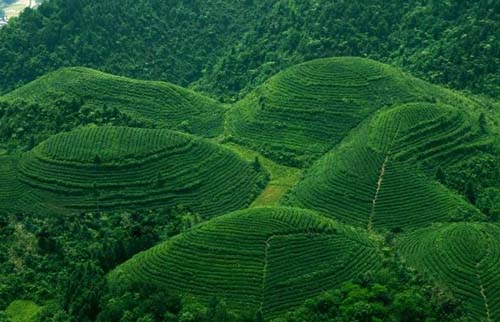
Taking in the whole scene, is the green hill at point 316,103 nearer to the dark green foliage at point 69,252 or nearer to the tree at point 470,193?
the tree at point 470,193

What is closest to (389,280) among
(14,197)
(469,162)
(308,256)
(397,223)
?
(308,256)

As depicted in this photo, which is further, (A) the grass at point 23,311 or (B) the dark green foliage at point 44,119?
(B) the dark green foliage at point 44,119

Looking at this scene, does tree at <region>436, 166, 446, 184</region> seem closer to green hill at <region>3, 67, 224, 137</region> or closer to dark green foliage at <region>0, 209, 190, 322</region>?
dark green foliage at <region>0, 209, 190, 322</region>

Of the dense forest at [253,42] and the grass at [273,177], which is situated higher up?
the dense forest at [253,42]

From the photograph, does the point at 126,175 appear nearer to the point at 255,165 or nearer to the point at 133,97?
the point at 255,165

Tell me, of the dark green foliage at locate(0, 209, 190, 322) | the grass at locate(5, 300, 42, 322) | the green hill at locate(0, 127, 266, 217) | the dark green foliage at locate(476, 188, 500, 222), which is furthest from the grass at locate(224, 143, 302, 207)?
the grass at locate(5, 300, 42, 322)

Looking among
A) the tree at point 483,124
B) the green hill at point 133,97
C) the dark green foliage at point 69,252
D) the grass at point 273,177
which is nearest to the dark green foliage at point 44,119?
the green hill at point 133,97

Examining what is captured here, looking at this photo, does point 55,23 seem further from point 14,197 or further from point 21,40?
point 14,197

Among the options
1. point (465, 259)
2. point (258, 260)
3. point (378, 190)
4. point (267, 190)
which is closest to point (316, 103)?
point (267, 190)

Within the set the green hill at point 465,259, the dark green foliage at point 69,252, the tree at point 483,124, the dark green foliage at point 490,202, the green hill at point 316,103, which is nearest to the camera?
the green hill at point 465,259
